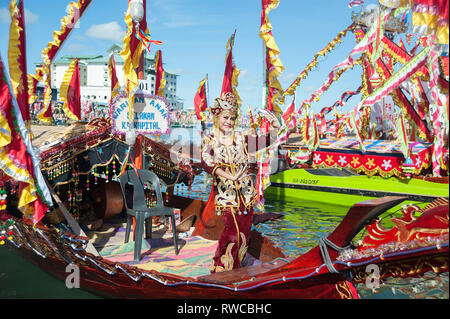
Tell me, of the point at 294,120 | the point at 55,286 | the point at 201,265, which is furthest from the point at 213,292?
the point at 294,120

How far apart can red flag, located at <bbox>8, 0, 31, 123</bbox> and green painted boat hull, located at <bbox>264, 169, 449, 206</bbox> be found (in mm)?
10746

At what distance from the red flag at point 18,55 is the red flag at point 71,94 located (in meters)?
4.51

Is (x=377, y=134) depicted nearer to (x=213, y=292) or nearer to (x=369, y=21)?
(x=369, y=21)

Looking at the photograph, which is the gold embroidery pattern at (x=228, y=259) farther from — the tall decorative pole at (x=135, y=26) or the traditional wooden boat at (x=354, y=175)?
the traditional wooden boat at (x=354, y=175)

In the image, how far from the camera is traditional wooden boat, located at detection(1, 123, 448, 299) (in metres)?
3.15

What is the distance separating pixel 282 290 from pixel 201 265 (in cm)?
187

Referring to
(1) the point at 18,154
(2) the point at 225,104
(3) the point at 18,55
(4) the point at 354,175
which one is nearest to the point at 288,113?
(4) the point at 354,175

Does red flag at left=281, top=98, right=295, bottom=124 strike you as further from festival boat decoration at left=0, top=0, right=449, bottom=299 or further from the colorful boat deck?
the colorful boat deck

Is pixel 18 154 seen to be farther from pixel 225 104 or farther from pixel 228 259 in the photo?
pixel 228 259

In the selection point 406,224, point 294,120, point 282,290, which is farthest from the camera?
point 294,120

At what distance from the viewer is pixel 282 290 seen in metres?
3.98

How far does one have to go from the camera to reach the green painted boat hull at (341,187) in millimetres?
12086

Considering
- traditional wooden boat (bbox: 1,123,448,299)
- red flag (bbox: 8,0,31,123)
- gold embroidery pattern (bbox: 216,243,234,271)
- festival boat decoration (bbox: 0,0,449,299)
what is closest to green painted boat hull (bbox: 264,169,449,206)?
traditional wooden boat (bbox: 1,123,448,299)

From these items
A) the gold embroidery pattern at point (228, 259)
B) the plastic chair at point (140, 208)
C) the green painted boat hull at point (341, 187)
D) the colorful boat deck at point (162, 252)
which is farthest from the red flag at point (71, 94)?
the green painted boat hull at point (341, 187)
